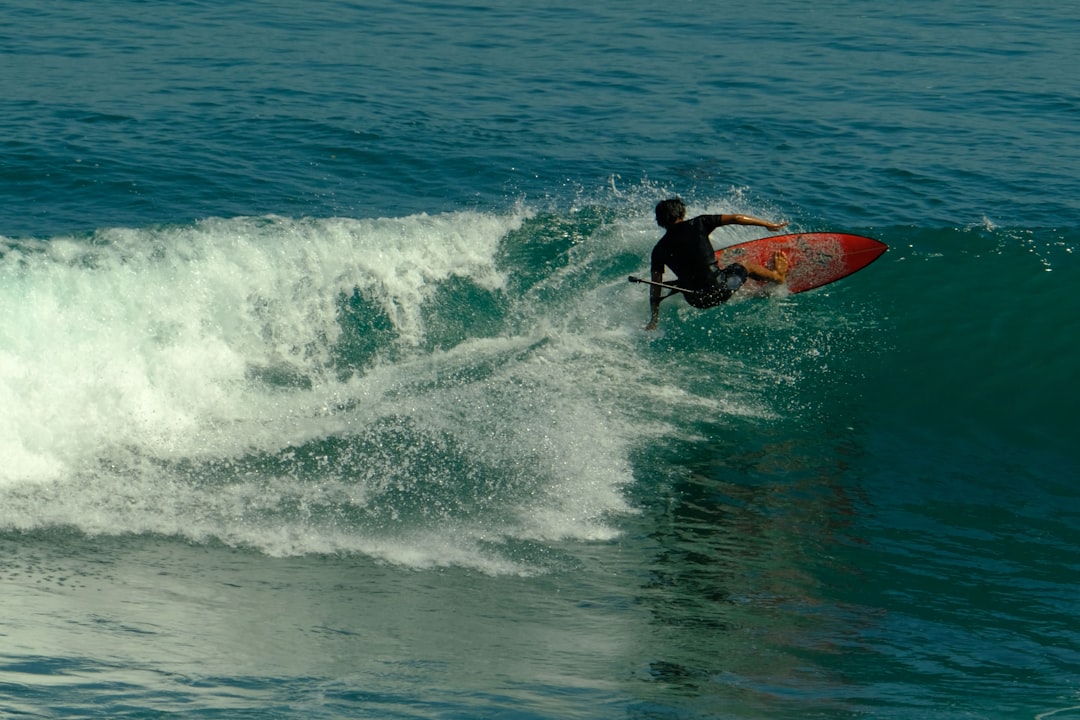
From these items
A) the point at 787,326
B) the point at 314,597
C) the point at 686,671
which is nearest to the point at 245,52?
the point at 787,326

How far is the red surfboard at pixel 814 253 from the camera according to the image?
13.8 meters

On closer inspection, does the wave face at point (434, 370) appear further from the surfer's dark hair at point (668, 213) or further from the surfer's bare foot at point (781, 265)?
the surfer's dark hair at point (668, 213)

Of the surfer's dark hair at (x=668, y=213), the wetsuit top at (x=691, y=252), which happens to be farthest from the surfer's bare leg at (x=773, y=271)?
the surfer's dark hair at (x=668, y=213)

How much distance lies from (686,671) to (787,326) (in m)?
6.83

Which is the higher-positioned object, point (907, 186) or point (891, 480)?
point (907, 186)

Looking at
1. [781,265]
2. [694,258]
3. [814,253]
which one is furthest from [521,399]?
[814,253]

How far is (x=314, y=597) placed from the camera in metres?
8.56

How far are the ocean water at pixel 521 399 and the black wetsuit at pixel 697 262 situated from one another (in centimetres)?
94

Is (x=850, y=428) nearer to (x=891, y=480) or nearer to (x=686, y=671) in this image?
(x=891, y=480)

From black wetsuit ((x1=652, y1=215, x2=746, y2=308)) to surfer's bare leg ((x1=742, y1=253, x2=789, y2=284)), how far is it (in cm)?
70

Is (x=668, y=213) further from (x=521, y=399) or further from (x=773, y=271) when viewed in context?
(x=521, y=399)

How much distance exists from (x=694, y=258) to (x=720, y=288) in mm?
436

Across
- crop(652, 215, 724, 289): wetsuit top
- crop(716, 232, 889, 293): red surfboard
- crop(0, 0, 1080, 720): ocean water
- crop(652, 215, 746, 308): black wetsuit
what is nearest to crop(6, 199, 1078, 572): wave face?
crop(0, 0, 1080, 720): ocean water

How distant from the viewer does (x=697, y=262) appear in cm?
1234
